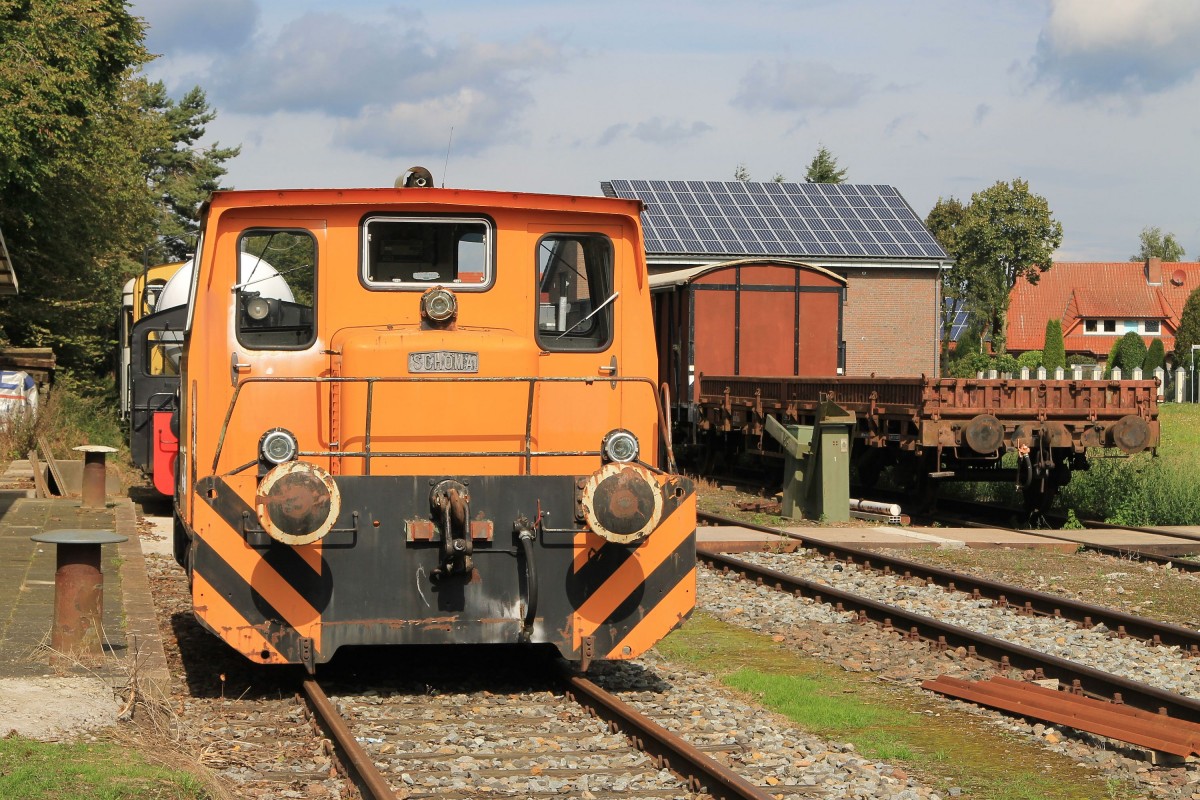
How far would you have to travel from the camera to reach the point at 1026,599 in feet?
33.8

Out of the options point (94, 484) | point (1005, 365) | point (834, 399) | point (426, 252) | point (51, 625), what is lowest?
point (51, 625)

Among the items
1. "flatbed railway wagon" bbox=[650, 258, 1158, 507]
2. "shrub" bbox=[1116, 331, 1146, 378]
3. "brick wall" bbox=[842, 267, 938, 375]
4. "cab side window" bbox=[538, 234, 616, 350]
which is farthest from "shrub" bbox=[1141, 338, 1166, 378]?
"cab side window" bbox=[538, 234, 616, 350]

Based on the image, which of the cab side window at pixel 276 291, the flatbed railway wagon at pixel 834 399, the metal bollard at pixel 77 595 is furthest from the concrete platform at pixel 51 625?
the flatbed railway wagon at pixel 834 399

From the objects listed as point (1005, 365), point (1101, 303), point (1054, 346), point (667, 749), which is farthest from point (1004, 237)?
point (667, 749)

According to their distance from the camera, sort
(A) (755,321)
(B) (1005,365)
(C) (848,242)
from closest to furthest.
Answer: (A) (755,321) → (C) (848,242) → (B) (1005,365)

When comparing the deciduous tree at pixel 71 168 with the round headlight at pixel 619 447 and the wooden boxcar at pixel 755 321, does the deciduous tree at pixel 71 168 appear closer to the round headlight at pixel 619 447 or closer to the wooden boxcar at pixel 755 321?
the wooden boxcar at pixel 755 321

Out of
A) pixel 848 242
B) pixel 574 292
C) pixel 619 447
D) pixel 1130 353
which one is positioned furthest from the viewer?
pixel 1130 353

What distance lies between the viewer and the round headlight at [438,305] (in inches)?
277

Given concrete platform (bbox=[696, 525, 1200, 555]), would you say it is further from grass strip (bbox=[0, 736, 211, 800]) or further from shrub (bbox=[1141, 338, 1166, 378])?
shrub (bbox=[1141, 338, 1166, 378])

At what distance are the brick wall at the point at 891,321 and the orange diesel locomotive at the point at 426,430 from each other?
31375mm

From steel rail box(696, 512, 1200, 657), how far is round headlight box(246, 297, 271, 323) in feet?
→ 19.8

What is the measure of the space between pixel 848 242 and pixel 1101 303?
56.5 metres

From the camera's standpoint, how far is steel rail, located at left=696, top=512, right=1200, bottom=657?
8.95 meters

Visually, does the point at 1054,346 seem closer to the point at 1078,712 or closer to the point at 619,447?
the point at 1078,712
